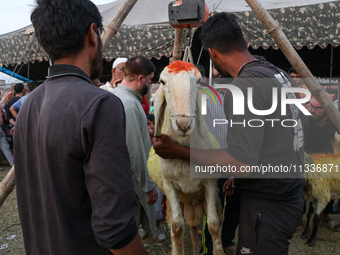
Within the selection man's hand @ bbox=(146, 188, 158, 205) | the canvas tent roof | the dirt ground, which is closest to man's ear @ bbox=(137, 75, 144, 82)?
man's hand @ bbox=(146, 188, 158, 205)

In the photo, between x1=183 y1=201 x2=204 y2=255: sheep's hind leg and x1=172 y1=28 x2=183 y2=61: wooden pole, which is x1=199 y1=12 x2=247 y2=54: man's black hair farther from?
x1=183 y1=201 x2=204 y2=255: sheep's hind leg

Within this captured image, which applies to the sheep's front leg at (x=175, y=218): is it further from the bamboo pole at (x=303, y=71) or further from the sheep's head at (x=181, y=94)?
the bamboo pole at (x=303, y=71)

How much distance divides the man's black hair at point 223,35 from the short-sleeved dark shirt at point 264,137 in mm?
172

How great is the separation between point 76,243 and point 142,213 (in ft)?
6.01

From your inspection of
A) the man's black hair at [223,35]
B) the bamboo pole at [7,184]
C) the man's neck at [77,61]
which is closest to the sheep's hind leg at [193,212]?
the man's black hair at [223,35]

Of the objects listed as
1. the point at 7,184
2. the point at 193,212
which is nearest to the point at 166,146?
the point at 193,212

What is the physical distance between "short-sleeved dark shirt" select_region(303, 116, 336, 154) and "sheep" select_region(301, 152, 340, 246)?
576 millimetres

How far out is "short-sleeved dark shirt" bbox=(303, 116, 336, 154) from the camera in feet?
12.7

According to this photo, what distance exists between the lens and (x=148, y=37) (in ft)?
17.1

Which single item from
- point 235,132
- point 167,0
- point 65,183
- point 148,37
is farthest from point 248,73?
point 167,0

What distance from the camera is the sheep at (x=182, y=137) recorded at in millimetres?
1846

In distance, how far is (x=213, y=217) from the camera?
2.06 m

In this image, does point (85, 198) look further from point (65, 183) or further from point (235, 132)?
point (235, 132)

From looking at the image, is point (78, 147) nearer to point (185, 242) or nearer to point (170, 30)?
point (185, 242)
